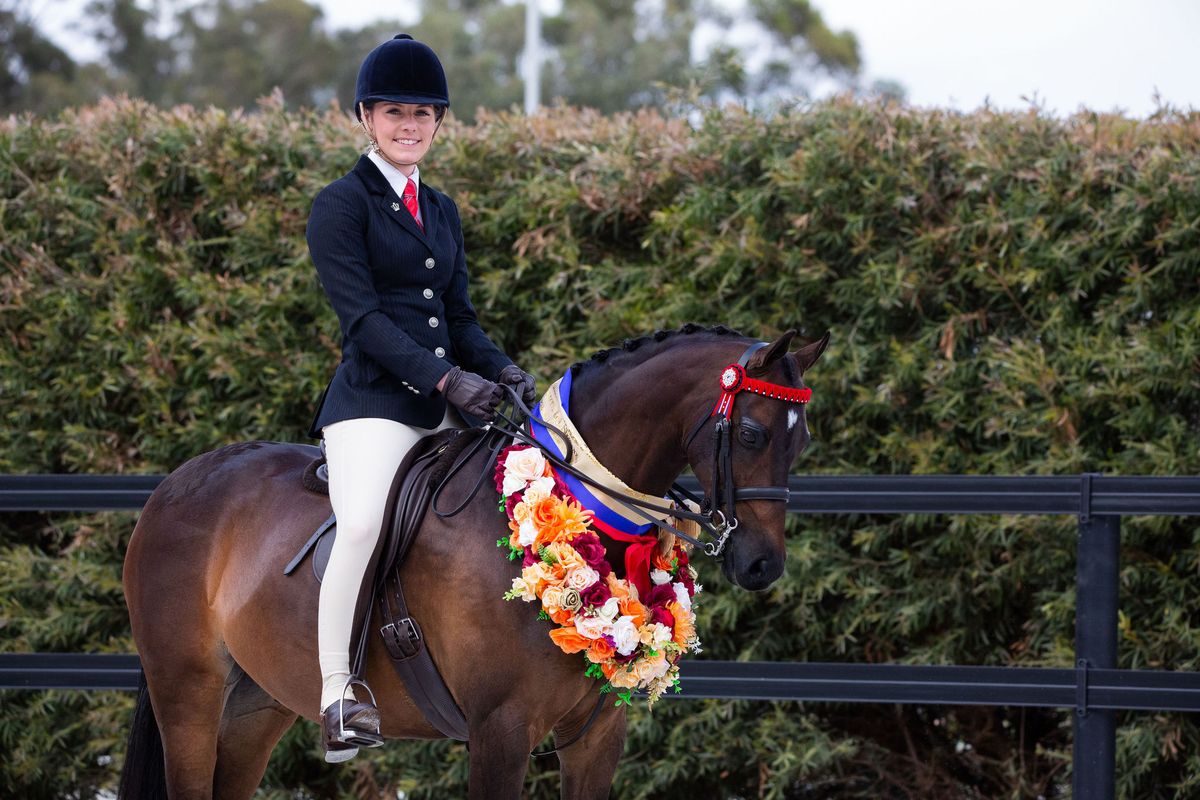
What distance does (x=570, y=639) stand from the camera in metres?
2.81

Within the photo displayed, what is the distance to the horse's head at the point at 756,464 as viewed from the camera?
2.66 meters

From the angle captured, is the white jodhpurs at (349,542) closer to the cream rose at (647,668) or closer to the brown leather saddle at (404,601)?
the brown leather saddle at (404,601)

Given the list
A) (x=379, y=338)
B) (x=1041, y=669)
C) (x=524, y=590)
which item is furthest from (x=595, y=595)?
(x=1041, y=669)

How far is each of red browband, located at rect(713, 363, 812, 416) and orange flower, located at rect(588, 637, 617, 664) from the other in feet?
2.03

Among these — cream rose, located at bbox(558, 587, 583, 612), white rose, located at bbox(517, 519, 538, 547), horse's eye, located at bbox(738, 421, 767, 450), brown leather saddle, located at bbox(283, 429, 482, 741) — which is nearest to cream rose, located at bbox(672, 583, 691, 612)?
cream rose, located at bbox(558, 587, 583, 612)

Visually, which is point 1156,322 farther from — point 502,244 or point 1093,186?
point 502,244

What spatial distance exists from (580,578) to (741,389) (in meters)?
0.59

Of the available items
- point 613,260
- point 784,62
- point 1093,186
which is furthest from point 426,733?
point 784,62

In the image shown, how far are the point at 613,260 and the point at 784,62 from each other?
26.8 meters

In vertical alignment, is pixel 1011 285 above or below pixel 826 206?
below

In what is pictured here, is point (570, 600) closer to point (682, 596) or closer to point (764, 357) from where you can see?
point (682, 596)

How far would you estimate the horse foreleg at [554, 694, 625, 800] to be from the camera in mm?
3082

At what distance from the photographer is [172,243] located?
555cm

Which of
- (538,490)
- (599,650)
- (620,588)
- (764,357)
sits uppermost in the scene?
(764,357)
